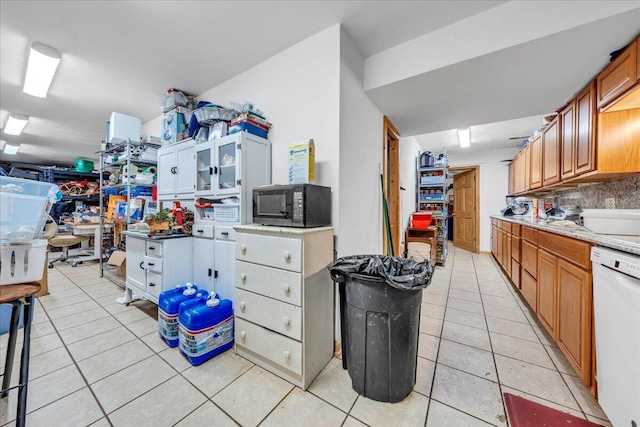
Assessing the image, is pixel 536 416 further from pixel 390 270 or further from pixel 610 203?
pixel 610 203

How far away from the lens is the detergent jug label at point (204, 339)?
5.34 ft

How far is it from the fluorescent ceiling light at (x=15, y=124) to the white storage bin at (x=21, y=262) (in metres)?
4.50

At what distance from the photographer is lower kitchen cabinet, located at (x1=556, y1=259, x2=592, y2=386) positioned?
4.59 feet

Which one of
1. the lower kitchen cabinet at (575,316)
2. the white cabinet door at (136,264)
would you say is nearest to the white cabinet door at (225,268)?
the white cabinet door at (136,264)

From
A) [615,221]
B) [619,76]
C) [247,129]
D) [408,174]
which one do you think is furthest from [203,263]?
[408,174]

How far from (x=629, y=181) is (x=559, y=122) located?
96cm

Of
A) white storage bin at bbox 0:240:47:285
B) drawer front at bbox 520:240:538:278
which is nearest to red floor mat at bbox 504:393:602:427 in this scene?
drawer front at bbox 520:240:538:278

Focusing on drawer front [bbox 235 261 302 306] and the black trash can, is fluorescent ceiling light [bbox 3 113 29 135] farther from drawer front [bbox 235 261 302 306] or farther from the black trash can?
the black trash can

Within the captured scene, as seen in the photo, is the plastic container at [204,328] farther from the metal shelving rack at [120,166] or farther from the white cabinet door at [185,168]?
the metal shelving rack at [120,166]

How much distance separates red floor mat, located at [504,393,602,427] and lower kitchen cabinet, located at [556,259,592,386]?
295mm

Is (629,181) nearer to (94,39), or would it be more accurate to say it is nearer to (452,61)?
(452,61)

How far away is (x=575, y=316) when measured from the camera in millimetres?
1532

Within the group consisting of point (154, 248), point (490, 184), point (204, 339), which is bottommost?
point (204, 339)

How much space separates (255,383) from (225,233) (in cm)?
116
